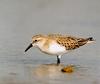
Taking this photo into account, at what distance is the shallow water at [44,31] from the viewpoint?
1101 centimetres

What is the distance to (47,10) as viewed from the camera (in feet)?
63.3

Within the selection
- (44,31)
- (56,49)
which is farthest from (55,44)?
(44,31)

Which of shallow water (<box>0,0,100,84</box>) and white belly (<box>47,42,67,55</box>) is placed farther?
white belly (<box>47,42,67,55</box>)

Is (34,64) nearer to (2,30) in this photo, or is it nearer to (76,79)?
(76,79)

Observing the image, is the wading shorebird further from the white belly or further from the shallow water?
the shallow water

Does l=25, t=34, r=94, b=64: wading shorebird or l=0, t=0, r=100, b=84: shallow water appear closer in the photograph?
l=0, t=0, r=100, b=84: shallow water

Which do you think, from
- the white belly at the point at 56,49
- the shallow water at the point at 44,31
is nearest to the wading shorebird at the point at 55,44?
the white belly at the point at 56,49

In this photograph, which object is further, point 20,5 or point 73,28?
point 20,5

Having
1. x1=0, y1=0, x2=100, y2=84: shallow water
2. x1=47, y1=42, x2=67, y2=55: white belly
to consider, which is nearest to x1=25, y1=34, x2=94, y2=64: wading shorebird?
x1=47, y1=42, x2=67, y2=55: white belly

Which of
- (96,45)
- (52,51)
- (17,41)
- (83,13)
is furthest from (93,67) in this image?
(83,13)

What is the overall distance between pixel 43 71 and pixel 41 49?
1.11m

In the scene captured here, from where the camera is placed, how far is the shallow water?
36.1 ft

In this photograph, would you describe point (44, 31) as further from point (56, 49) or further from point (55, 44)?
point (56, 49)

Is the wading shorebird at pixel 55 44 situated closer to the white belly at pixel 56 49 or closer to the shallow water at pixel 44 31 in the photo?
the white belly at pixel 56 49
